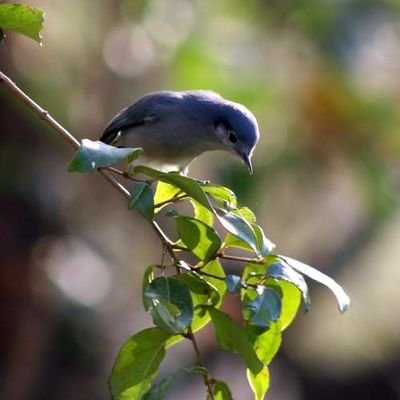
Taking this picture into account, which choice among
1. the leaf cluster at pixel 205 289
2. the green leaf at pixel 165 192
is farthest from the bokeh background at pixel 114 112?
the leaf cluster at pixel 205 289

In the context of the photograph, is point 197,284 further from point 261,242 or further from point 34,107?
point 34,107

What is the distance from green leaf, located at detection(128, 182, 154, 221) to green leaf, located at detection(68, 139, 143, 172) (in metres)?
0.04

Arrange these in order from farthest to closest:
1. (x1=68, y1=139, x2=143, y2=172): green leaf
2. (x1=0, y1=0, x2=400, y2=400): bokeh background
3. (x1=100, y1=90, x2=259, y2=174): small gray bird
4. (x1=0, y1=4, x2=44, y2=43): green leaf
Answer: (x1=0, y1=0, x2=400, y2=400): bokeh background, (x1=100, y1=90, x2=259, y2=174): small gray bird, (x1=0, y1=4, x2=44, y2=43): green leaf, (x1=68, y1=139, x2=143, y2=172): green leaf

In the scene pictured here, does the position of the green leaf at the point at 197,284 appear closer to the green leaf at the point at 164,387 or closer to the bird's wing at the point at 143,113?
the green leaf at the point at 164,387

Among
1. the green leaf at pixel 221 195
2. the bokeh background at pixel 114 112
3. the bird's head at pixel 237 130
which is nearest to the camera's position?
the green leaf at pixel 221 195

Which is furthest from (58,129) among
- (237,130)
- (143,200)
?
(237,130)

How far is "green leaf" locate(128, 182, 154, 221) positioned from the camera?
129 cm

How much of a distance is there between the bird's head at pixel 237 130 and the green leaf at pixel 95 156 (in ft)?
2.97

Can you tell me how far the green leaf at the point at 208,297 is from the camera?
1.39m

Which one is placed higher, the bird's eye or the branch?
the branch

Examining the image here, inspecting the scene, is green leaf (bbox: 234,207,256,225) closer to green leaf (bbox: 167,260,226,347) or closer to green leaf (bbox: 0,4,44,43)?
green leaf (bbox: 167,260,226,347)

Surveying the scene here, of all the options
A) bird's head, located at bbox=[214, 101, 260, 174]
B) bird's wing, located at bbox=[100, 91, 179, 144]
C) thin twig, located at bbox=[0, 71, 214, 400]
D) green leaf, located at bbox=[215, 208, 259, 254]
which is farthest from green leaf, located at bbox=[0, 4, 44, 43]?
bird's wing, located at bbox=[100, 91, 179, 144]

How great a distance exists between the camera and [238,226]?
133 centimetres

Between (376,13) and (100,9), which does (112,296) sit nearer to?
(100,9)
